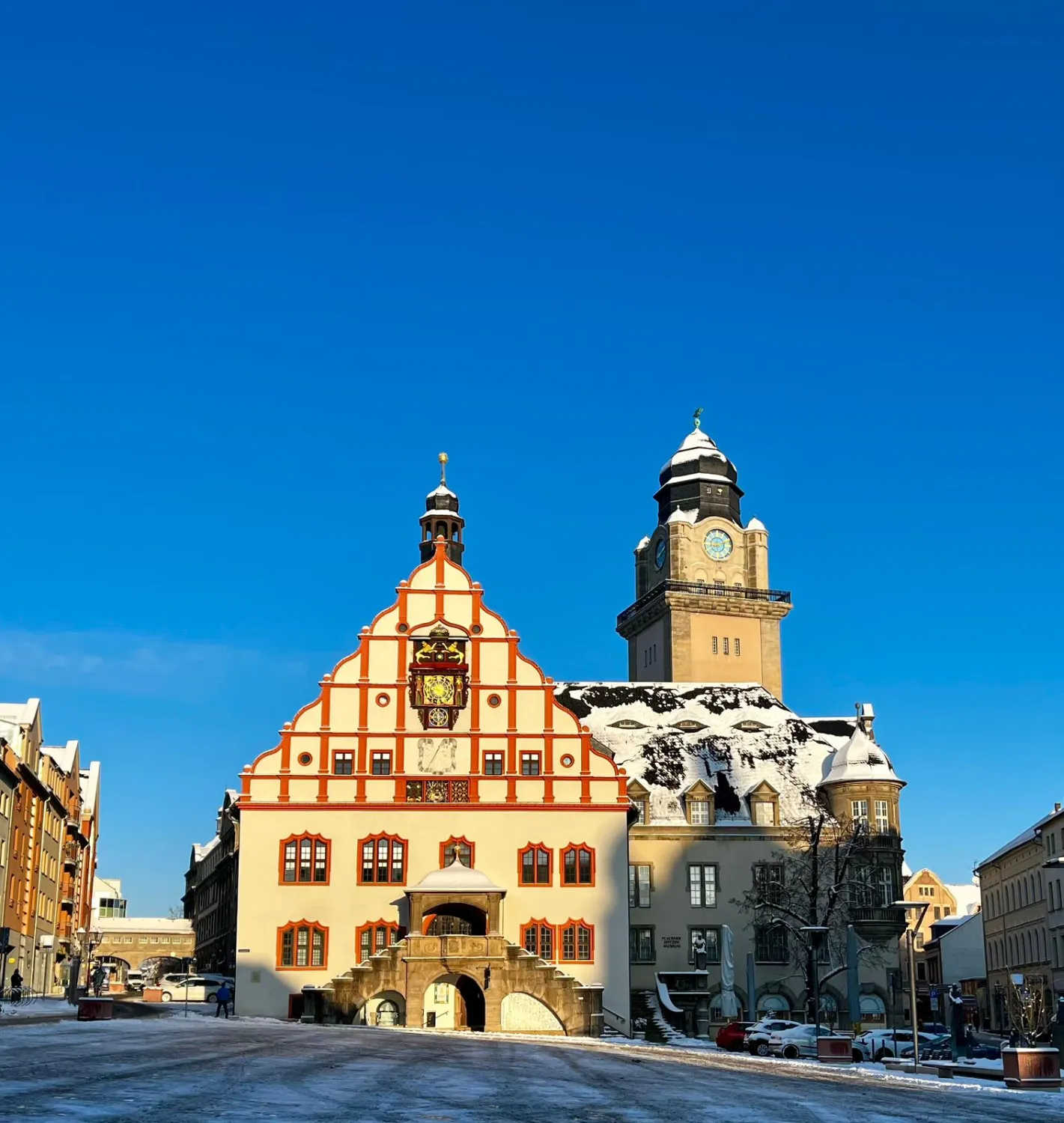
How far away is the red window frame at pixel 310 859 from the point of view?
2685 inches

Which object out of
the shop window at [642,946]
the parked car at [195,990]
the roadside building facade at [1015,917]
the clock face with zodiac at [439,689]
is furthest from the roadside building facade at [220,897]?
the roadside building facade at [1015,917]

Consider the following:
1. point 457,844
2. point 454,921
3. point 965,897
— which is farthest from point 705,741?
point 965,897

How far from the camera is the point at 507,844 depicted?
69.4 metres

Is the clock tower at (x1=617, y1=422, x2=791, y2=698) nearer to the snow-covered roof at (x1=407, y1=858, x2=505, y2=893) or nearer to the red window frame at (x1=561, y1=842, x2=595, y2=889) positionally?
the red window frame at (x1=561, y1=842, x2=595, y2=889)

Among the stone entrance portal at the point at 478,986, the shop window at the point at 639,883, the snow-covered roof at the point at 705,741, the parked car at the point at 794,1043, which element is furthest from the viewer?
the snow-covered roof at the point at 705,741

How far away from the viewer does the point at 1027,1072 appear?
32438 mm

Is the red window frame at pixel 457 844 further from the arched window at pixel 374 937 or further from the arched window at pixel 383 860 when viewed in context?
the arched window at pixel 374 937

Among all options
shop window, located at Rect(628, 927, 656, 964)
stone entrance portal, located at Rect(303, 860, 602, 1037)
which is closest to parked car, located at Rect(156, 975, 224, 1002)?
stone entrance portal, located at Rect(303, 860, 602, 1037)

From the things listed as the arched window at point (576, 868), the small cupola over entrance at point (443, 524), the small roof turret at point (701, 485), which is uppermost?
the small roof turret at point (701, 485)

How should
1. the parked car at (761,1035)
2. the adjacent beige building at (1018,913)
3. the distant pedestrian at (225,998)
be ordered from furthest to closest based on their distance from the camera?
1. the adjacent beige building at (1018,913)
2. the distant pedestrian at (225,998)
3. the parked car at (761,1035)

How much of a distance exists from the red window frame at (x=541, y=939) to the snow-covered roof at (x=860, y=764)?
19.1 m

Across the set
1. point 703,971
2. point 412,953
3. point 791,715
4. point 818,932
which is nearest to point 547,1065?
point 818,932

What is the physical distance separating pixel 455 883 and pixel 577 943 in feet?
23.2

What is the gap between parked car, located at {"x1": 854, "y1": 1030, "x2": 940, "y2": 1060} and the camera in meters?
47.6
